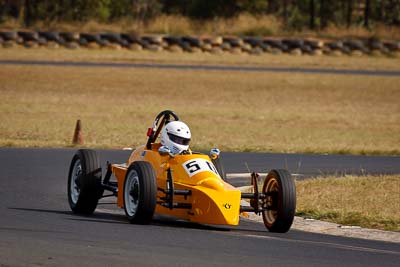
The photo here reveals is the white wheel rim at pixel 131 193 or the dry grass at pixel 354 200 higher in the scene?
the white wheel rim at pixel 131 193

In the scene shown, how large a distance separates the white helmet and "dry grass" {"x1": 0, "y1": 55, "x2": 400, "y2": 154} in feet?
34.6

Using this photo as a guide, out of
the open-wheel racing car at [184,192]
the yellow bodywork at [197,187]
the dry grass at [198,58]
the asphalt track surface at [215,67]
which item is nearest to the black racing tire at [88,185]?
the open-wheel racing car at [184,192]

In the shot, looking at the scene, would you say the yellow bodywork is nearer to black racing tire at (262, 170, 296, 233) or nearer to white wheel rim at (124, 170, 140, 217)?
white wheel rim at (124, 170, 140, 217)

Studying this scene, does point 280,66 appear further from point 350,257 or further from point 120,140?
point 350,257

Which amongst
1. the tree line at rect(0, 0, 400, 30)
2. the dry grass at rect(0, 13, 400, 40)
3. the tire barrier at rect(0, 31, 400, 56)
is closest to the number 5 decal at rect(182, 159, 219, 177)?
the tire barrier at rect(0, 31, 400, 56)

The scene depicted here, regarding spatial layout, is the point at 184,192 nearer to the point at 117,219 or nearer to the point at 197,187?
the point at 197,187

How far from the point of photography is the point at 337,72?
157ft

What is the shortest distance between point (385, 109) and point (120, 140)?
14.4 meters

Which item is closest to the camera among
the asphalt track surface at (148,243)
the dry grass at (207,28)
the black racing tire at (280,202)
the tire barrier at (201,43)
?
the asphalt track surface at (148,243)

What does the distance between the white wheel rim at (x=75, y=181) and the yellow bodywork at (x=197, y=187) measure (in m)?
0.73

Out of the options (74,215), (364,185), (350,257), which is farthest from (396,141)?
(350,257)

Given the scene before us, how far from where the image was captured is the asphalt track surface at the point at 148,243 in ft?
33.2

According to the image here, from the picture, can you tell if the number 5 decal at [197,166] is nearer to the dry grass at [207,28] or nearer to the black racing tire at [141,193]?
the black racing tire at [141,193]

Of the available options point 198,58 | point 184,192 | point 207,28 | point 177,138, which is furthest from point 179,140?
point 207,28
